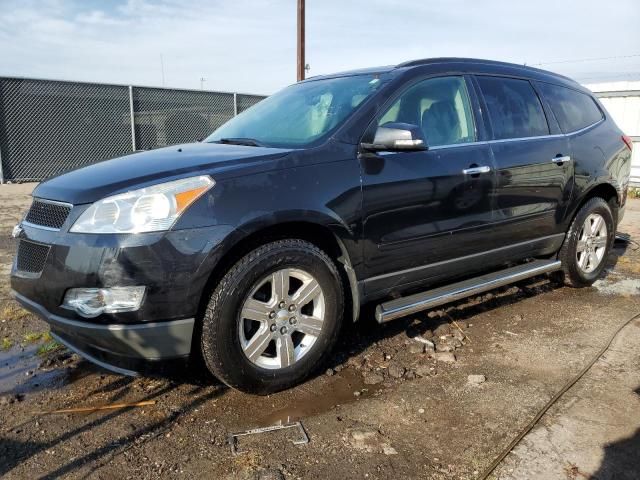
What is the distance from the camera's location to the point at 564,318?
164 inches

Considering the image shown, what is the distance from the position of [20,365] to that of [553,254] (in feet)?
13.5

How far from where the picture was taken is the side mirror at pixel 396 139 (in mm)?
3043

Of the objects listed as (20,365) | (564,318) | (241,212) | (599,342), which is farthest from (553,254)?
(20,365)

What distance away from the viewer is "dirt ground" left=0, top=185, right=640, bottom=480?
228 cm

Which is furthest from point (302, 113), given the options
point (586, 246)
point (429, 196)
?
point (586, 246)

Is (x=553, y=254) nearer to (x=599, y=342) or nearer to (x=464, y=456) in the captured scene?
(x=599, y=342)

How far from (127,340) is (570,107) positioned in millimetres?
A: 4061

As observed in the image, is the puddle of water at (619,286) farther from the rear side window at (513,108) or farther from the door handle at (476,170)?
the door handle at (476,170)

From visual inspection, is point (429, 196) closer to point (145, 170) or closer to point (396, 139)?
point (396, 139)

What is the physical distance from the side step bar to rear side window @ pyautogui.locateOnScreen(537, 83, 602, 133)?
1.17m

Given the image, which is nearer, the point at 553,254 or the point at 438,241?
the point at 438,241

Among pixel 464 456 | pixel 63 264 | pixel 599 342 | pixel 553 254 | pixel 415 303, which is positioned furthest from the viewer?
pixel 553 254

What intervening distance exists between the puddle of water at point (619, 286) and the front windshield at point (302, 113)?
3063 millimetres

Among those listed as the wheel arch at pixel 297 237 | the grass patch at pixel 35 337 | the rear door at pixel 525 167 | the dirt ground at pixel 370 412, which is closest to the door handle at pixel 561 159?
the rear door at pixel 525 167
